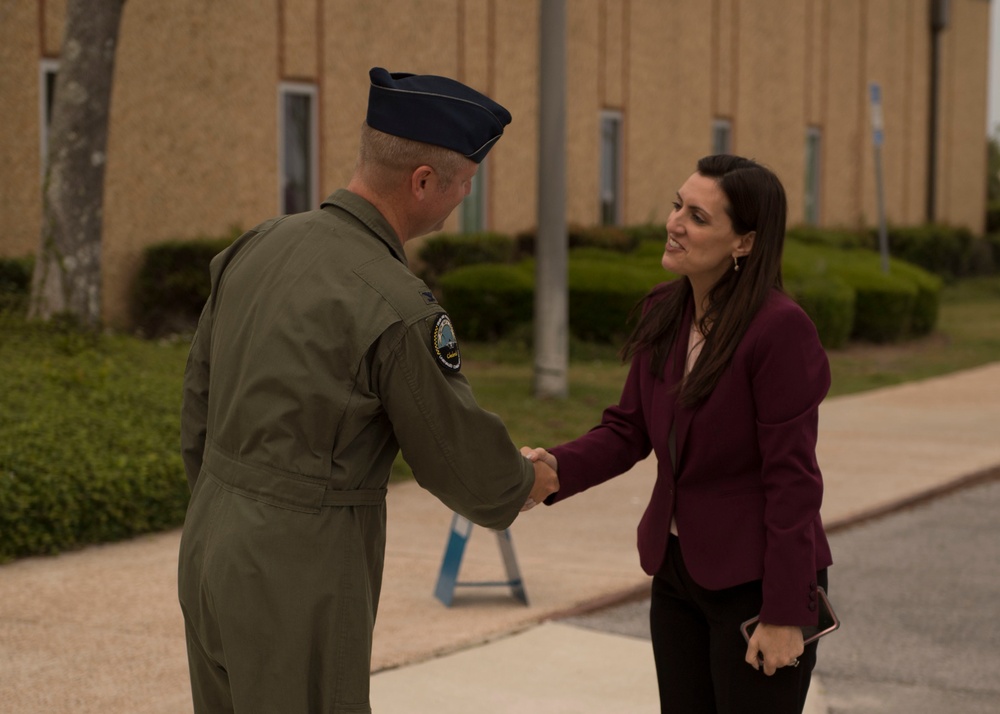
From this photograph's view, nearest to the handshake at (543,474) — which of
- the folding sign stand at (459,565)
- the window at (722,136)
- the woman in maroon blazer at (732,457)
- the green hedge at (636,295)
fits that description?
the woman in maroon blazer at (732,457)

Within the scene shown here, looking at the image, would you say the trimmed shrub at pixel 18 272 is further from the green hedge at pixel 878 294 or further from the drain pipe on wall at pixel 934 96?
the drain pipe on wall at pixel 934 96

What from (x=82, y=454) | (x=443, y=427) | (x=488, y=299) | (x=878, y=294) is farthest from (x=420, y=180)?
(x=878, y=294)

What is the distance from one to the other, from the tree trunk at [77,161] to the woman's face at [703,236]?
8.13 meters

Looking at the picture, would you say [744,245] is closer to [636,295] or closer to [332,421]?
[332,421]

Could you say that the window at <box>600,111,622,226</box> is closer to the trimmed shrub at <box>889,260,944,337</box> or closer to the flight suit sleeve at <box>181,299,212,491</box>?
the trimmed shrub at <box>889,260,944,337</box>

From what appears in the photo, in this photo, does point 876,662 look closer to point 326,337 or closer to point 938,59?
point 326,337

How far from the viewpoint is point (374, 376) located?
2574 mm

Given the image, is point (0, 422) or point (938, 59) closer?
point (0, 422)

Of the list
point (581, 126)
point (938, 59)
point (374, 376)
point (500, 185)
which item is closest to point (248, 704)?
point (374, 376)

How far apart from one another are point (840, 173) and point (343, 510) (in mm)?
27011

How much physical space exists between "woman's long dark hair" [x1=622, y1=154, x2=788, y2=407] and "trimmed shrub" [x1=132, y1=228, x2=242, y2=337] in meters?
11.3

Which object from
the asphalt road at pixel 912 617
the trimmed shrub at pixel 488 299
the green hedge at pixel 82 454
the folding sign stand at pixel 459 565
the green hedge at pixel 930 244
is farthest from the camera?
the green hedge at pixel 930 244

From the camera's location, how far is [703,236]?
3266mm

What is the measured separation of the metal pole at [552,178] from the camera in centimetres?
1174
